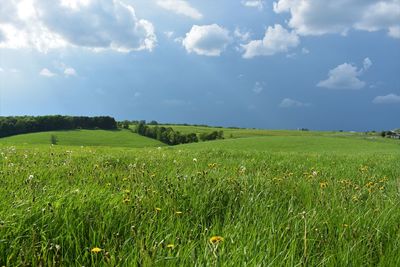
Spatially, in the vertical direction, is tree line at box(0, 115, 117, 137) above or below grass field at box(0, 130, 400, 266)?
above

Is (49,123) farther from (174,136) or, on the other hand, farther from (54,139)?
(174,136)

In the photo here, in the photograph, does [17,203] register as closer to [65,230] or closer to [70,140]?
[65,230]

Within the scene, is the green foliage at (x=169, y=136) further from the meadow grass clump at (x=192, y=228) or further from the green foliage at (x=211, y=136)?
→ the meadow grass clump at (x=192, y=228)

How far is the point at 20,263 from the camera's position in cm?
271

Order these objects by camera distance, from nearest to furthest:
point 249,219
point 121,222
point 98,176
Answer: point 121,222
point 249,219
point 98,176

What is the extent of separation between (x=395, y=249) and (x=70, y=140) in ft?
361

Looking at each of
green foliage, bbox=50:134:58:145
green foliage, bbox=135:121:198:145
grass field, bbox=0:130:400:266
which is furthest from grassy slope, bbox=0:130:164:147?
grass field, bbox=0:130:400:266

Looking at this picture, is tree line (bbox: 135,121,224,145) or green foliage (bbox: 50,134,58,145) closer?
green foliage (bbox: 50,134,58,145)

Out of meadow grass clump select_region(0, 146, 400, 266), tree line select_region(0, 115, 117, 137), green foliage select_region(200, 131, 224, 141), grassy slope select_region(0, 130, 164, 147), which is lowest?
grassy slope select_region(0, 130, 164, 147)

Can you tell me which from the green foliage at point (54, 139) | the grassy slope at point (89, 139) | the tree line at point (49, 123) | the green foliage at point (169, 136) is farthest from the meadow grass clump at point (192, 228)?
the tree line at point (49, 123)

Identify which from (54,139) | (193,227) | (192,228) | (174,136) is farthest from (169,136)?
(192,228)

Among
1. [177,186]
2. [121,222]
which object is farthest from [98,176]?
[121,222]

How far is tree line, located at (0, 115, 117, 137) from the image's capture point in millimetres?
130375

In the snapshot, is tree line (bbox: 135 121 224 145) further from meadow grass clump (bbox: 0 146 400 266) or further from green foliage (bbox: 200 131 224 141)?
meadow grass clump (bbox: 0 146 400 266)
